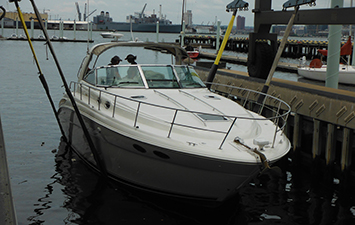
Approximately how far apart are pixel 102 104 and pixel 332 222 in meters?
4.80

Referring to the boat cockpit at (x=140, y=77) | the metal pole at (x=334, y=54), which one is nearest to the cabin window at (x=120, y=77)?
the boat cockpit at (x=140, y=77)

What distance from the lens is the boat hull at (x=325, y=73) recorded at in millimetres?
20344

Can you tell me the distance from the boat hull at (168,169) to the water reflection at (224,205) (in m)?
0.44

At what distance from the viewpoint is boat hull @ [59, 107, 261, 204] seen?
6.38 m

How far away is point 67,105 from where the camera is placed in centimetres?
968

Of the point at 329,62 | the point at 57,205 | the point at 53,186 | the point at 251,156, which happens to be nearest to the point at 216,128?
the point at 251,156

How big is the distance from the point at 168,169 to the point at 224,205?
1621 mm

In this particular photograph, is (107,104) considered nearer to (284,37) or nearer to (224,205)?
(224,205)

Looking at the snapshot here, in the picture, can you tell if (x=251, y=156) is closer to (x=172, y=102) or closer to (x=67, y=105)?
(x=172, y=102)

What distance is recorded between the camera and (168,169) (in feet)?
22.2

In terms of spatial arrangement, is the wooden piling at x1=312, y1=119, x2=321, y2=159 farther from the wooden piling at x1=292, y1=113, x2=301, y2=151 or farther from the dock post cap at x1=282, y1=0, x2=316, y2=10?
the dock post cap at x1=282, y1=0, x2=316, y2=10

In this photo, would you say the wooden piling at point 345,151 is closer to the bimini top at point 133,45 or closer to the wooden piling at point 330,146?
the wooden piling at point 330,146

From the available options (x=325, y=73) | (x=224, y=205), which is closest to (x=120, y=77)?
(x=224, y=205)

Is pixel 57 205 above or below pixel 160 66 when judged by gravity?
below
